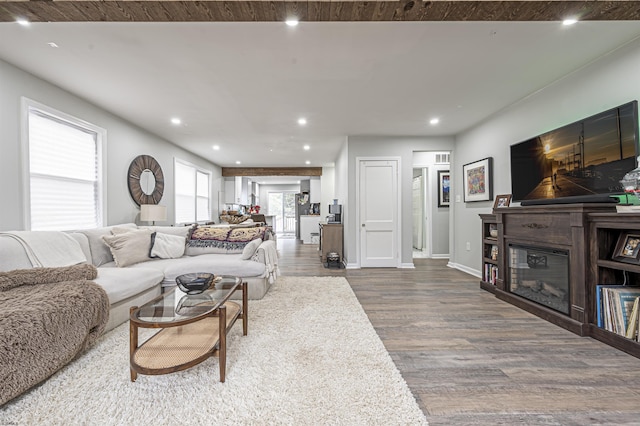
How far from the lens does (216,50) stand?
2.42 meters

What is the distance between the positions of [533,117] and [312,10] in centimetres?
A: 323

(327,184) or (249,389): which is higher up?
(327,184)

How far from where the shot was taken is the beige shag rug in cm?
139

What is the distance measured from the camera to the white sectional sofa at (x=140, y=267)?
7.73ft

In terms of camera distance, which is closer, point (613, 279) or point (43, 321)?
point (43, 321)

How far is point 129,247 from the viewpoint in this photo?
329 centimetres

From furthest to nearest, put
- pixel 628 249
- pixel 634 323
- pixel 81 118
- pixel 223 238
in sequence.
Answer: pixel 223 238, pixel 81 118, pixel 628 249, pixel 634 323

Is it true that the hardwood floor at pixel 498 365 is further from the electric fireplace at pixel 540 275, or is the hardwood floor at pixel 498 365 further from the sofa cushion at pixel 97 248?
the sofa cushion at pixel 97 248

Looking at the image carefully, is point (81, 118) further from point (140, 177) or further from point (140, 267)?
point (140, 267)

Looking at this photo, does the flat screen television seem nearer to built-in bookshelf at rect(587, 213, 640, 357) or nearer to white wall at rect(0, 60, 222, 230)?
built-in bookshelf at rect(587, 213, 640, 357)

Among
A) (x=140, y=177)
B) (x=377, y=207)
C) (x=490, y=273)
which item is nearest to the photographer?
(x=490, y=273)

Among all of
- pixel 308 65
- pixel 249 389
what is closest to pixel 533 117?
pixel 308 65

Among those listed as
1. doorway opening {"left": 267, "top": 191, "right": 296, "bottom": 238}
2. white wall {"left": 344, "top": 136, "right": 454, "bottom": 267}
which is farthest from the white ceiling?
doorway opening {"left": 267, "top": 191, "right": 296, "bottom": 238}

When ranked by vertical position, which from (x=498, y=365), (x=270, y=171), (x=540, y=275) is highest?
(x=270, y=171)
